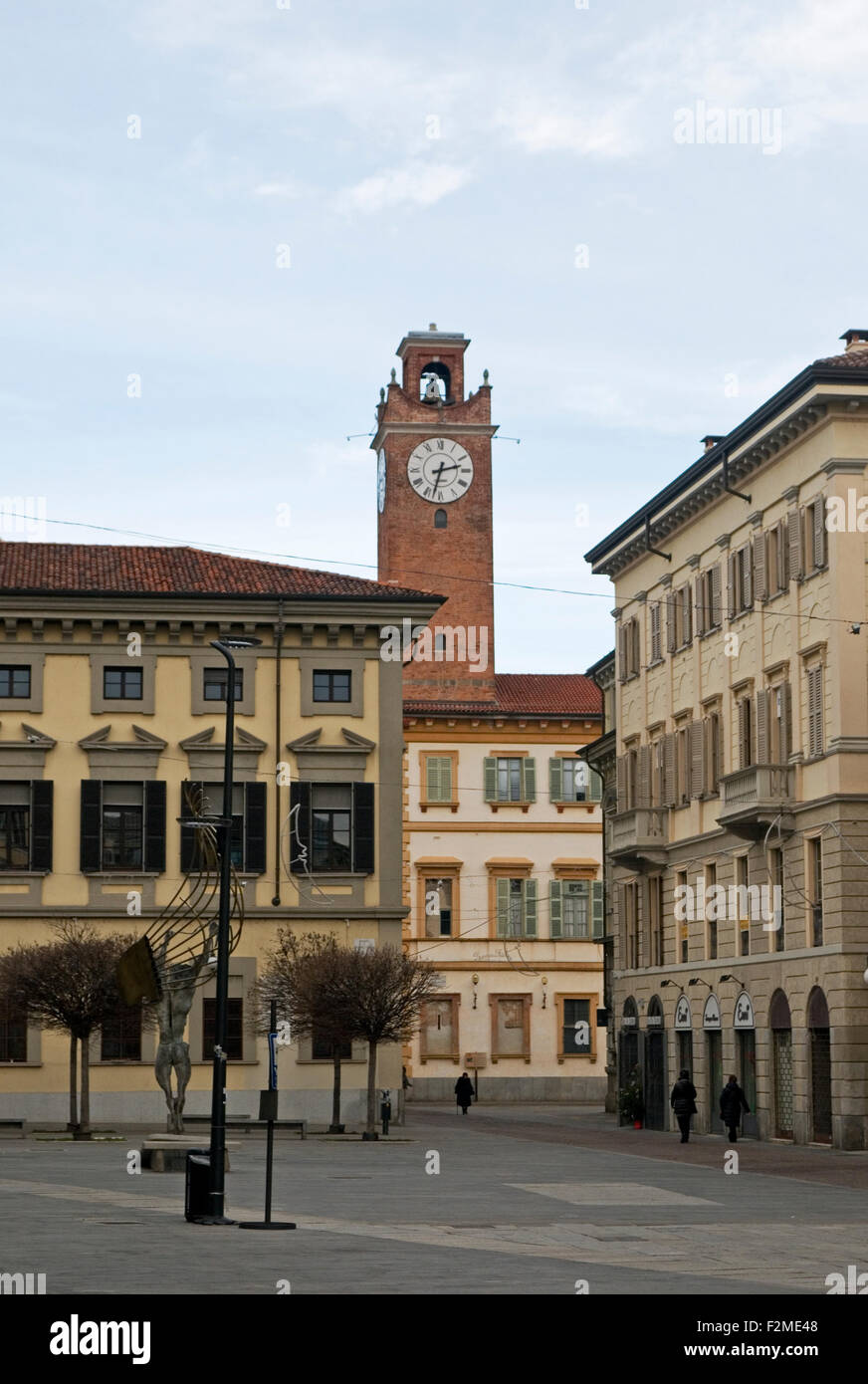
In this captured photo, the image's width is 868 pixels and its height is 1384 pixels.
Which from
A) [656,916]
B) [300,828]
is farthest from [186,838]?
[656,916]

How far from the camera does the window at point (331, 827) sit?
5431 cm

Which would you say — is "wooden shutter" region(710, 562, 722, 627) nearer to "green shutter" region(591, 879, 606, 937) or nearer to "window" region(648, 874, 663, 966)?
"window" region(648, 874, 663, 966)

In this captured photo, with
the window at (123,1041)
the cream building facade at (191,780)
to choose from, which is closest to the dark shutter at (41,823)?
the cream building facade at (191,780)

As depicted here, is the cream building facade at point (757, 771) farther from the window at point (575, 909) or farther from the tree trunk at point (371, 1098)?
the window at point (575, 909)

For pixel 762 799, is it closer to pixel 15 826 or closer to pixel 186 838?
pixel 186 838

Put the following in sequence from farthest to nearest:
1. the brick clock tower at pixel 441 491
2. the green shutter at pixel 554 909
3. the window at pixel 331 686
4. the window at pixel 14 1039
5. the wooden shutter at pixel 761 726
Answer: the brick clock tower at pixel 441 491, the green shutter at pixel 554 909, the window at pixel 331 686, the window at pixel 14 1039, the wooden shutter at pixel 761 726

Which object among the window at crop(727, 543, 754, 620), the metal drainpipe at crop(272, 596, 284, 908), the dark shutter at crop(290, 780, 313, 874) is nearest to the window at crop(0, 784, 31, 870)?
the metal drainpipe at crop(272, 596, 284, 908)

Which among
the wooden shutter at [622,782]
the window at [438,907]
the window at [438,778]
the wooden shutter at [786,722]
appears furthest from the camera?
the window at [438,778]

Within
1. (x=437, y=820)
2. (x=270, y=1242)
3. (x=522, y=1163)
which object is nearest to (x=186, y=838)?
(x=522, y=1163)

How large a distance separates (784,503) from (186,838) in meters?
17.5

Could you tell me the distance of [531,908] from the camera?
80250 millimetres

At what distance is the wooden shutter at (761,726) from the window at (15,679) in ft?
60.6
